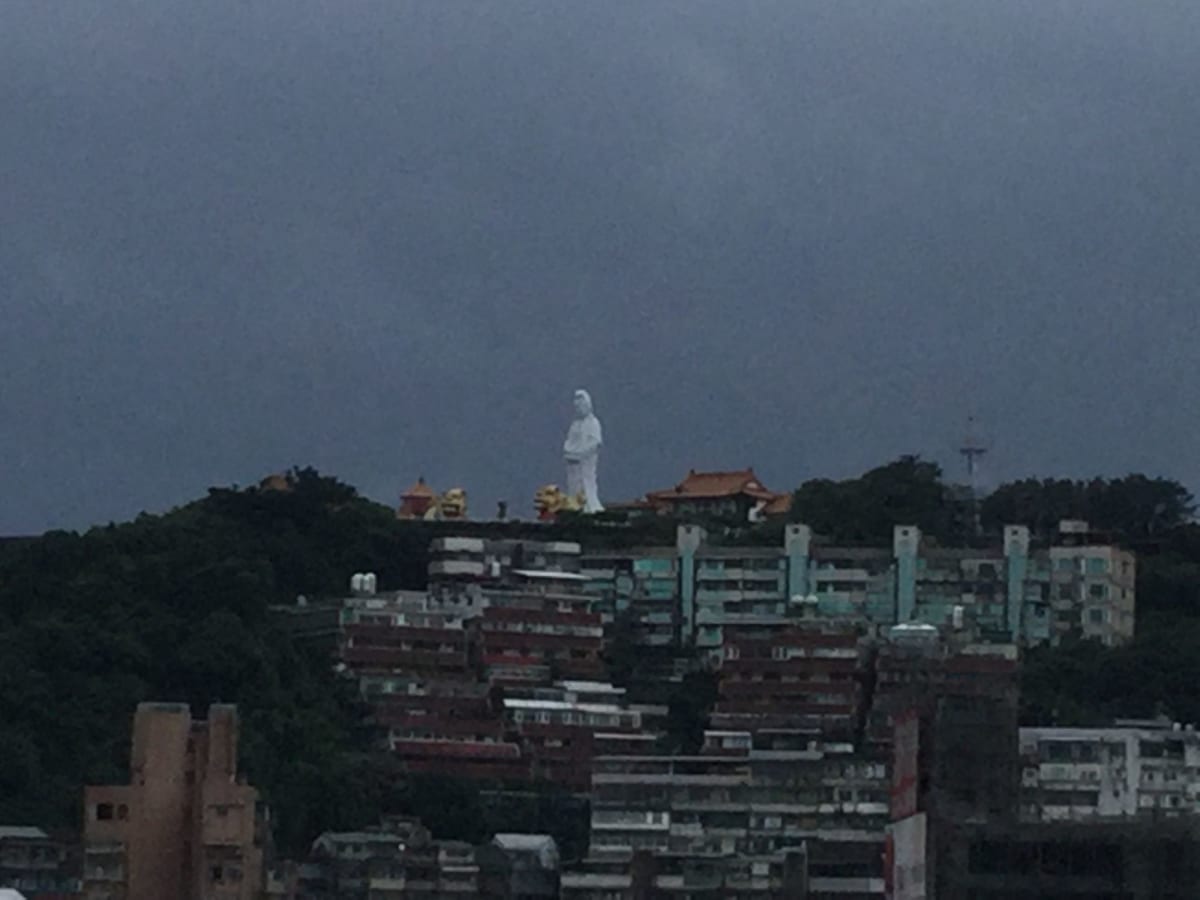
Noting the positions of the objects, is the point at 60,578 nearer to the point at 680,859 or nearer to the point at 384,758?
the point at 384,758

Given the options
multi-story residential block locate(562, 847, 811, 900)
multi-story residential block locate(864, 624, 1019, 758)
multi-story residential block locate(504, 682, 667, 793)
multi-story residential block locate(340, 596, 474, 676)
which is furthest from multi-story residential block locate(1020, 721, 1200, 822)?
multi-story residential block locate(340, 596, 474, 676)

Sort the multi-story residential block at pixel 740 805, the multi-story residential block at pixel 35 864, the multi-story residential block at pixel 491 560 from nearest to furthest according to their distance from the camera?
the multi-story residential block at pixel 35 864 < the multi-story residential block at pixel 740 805 < the multi-story residential block at pixel 491 560

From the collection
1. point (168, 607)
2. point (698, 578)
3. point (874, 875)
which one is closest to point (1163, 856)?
point (874, 875)

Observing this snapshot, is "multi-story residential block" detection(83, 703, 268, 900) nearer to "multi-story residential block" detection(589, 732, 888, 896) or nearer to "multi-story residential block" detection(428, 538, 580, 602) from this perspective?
"multi-story residential block" detection(589, 732, 888, 896)

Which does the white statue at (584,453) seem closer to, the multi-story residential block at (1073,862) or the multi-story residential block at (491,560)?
the multi-story residential block at (491,560)

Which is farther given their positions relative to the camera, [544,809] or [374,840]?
[544,809]

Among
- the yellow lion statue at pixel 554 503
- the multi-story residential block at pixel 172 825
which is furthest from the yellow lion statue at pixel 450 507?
the multi-story residential block at pixel 172 825

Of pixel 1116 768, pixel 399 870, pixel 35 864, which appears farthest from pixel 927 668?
pixel 35 864
